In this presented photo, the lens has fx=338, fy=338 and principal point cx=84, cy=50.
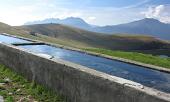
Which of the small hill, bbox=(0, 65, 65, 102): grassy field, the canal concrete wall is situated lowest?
the small hill

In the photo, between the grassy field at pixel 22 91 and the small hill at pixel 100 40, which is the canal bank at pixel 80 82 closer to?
the grassy field at pixel 22 91

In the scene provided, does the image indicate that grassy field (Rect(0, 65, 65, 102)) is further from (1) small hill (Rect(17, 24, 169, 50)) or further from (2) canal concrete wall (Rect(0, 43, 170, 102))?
(1) small hill (Rect(17, 24, 169, 50))

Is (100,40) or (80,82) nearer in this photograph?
(80,82)

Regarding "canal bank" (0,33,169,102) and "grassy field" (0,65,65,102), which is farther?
"grassy field" (0,65,65,102)

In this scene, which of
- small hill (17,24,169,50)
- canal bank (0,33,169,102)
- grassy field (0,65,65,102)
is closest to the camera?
canal bank (0,33,169,102)

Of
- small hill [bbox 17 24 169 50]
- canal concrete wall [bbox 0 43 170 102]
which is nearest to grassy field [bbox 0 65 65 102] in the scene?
canal concrete wall [bbox 0 43 170 102]

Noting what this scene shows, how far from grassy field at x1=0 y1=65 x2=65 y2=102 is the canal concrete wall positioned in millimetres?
202

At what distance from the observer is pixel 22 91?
1116 centimetres

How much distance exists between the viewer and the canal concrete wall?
6.94 meters

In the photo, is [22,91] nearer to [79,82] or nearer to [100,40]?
[79,82]

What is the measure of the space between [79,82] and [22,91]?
2954 mm

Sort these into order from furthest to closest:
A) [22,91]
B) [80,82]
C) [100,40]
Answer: [100,40] < [22,91] < [80,82]

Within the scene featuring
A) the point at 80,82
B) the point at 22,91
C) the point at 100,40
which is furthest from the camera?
the point at 100,40

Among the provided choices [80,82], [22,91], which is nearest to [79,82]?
[80,82]
